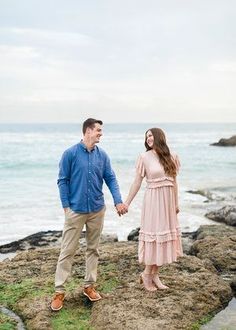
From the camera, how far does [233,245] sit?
9031 mm

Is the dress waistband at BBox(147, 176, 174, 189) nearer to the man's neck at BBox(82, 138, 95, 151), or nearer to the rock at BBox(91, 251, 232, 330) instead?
the man's neck at BBox(82, 138, 95, 151)

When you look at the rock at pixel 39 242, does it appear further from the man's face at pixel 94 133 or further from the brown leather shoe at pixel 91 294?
the man's face at pixel 94 133

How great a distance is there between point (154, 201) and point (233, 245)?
3360 mm

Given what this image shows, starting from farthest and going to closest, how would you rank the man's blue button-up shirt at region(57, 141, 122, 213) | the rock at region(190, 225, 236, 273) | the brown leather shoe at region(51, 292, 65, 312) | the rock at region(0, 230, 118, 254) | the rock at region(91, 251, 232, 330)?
1. the rock at region(0, 230, 118, 254)
2. the rock at region(190, 225, 236, 273)
3. the brown leather shoe at region(51, 292, 65, 312)
4. the man's blue button-up shirt at region(57, 141, 122, 213)
5. the rock at region(91, 251, 232, 330)

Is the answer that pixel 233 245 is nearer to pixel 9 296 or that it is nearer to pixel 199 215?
pixel 9 296

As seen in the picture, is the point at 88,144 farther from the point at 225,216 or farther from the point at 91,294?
the point at 225,216

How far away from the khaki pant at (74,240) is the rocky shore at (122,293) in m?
0.39

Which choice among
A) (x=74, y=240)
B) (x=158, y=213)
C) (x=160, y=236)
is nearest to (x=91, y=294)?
(x=74, y=240)

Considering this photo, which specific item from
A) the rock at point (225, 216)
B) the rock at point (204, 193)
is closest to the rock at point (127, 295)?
the rock at point (225, 216)

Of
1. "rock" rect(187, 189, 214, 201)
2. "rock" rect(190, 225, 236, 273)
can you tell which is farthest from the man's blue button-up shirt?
"rock" rect(187, 189, 214, 201)

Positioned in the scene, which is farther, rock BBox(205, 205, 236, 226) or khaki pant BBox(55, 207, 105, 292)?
rock BBox(205, 205, 236, 226)

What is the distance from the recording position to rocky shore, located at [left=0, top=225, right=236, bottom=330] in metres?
5.85

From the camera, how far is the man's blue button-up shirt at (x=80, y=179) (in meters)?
5.86

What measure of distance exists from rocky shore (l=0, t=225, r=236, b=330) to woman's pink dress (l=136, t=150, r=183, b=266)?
53 centimetres
